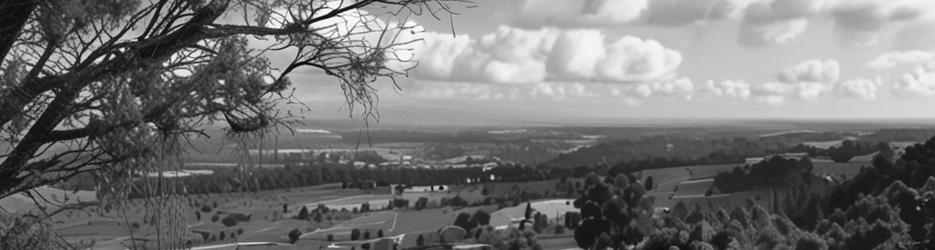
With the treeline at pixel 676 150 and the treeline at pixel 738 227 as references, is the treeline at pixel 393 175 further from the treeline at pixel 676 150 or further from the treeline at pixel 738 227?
the treeline at pixel 738 227

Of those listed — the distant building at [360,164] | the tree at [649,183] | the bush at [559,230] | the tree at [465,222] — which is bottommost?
the bush at [559,230]

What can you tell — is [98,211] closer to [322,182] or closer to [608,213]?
[608,213]

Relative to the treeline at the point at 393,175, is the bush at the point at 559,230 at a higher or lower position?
lower

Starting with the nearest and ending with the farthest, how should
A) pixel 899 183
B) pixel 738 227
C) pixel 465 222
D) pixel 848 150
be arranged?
pixel 899 183
pixel 738 227
pixel 465 222
pixel 848 150

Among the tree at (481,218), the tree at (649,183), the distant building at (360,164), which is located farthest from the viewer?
the distant building at (360,164)

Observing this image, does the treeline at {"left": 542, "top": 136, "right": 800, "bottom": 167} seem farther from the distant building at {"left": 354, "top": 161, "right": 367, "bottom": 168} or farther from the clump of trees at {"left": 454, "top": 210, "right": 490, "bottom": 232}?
the clump of trees at {"left": 454, "top": 210, "right": 490, "bottom": 232}

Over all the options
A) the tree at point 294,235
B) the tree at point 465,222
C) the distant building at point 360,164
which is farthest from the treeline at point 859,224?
the distant building at point 360,164

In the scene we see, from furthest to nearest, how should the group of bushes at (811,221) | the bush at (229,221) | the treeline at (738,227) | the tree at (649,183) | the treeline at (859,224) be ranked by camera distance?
the tree at (649,183)
the bush at (229,221)
the treeline at (738,227)
the group of bushes at (811,221)
the treeline at (859,224)

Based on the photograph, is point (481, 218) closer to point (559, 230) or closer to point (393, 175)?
point (559, 230)

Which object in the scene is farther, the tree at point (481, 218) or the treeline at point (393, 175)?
the treeline at point (393, 175)

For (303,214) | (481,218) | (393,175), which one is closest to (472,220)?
(481,218)

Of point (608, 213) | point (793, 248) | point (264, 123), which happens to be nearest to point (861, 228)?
point (793, 248)
